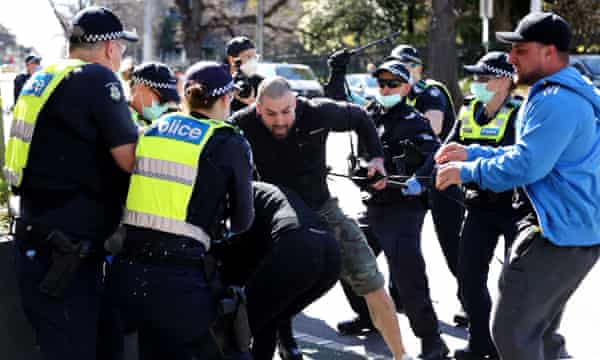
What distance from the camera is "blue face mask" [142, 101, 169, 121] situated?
18.0ft

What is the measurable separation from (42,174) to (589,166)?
2401 millimetres

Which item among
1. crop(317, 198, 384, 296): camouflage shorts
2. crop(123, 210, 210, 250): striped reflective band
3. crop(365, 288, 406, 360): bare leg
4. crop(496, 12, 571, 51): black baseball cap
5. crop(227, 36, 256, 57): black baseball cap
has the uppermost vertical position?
crop(496, 12, 571, 51): black baseball cap

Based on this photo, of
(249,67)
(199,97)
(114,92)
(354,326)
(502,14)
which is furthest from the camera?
(502,14)

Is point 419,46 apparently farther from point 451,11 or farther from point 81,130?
point 81,130

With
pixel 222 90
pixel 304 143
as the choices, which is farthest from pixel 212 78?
pixel 304 143

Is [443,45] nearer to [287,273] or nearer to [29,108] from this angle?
[287,273]

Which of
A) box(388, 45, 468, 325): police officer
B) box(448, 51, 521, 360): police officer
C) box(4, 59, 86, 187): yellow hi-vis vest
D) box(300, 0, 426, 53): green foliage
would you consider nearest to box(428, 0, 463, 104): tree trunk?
box(300, 0, 426, 53): green foliage

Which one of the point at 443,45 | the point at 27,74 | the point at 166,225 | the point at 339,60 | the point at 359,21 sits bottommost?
the point at 359,21

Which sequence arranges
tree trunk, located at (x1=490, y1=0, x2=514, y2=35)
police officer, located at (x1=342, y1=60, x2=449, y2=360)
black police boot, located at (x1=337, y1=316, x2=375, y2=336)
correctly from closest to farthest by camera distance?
police officer, located at (x1=342, y1=60, x2=449, y2=360), black police boot, located at (x1=337, y1=316, x2=375, y2=336), tree trunk, located at (x1=490, y1=0, x2=514, y2=35)

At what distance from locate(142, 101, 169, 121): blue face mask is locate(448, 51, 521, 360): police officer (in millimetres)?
1930

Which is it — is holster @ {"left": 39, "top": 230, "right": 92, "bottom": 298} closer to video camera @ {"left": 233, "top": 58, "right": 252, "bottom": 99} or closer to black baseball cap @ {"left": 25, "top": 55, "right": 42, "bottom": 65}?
video camera @ {"left": 233, "top": 58, "right": 252, "bottom": 99}

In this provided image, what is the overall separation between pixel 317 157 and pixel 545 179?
5.92 ft

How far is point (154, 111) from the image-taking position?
553 centimetres

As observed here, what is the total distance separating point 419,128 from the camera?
6027mm
